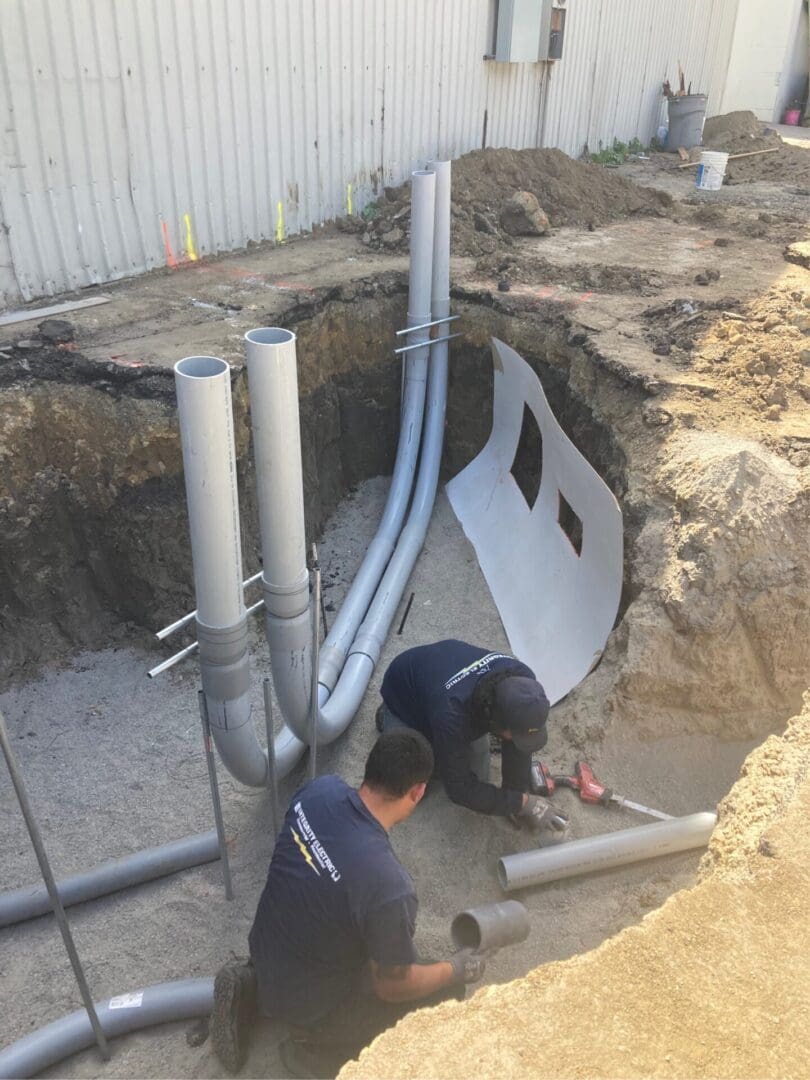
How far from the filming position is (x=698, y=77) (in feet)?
47.5

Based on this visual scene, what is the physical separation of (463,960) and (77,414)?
12.4 feet

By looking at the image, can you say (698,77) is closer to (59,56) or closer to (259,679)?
(59,56)

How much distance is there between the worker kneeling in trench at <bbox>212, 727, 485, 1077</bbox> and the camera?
2.61 m

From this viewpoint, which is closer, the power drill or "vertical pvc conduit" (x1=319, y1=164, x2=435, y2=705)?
the power drill

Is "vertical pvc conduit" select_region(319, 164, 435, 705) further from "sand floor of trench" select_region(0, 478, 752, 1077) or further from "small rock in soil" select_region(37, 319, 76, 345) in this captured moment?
"small rock in soil" select_region(37, 319, 76, 345)

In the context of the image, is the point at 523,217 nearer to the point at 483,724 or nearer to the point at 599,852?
the point at 483,724

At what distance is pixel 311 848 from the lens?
8.84 feet

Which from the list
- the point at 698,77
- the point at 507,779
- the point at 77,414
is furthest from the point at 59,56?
the point at 698,77

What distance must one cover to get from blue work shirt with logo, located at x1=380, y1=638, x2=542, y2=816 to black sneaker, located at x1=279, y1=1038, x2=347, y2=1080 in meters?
1.19

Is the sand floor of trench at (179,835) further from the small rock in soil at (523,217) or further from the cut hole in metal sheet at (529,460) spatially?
the small rock in soil at (523,217)

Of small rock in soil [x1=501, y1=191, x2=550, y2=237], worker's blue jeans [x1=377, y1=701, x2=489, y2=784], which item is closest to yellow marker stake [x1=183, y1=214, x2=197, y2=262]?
small rock in soil [x1=501, y1=191, x2=550, y2=237]

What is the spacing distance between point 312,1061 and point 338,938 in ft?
2.13

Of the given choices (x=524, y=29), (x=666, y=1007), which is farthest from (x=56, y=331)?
(x=524, y=29)

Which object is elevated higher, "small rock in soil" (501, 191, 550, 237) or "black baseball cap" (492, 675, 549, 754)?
"small rock in soil" (501, 191, 550, 237)
